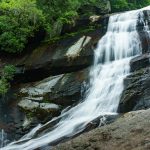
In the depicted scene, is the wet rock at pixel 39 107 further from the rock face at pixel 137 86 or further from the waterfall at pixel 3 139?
the rock face at pixel 137 86

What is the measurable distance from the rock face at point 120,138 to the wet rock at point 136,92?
5.18 metres

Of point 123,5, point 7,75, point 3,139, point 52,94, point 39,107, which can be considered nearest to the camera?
point 3,139

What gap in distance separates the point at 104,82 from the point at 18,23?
22.7 feet

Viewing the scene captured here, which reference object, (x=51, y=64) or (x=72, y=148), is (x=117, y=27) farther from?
(x=72, y=148)

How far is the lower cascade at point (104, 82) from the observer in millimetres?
13859

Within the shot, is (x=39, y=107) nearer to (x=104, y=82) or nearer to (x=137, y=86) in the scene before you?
(x=104, y=82)

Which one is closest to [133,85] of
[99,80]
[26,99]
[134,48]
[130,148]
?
[99,80]

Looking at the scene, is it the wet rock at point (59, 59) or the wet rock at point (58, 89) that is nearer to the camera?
the wet rock at point (58, 89)

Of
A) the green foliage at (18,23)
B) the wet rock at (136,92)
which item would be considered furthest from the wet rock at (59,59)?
the wet rock at (136,92)

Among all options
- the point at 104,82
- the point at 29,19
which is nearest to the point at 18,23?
the point at 29,19

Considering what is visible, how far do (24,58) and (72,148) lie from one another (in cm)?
1296

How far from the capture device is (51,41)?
2148 centimetres

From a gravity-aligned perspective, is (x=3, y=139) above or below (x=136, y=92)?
below

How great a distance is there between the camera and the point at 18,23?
21328mm
